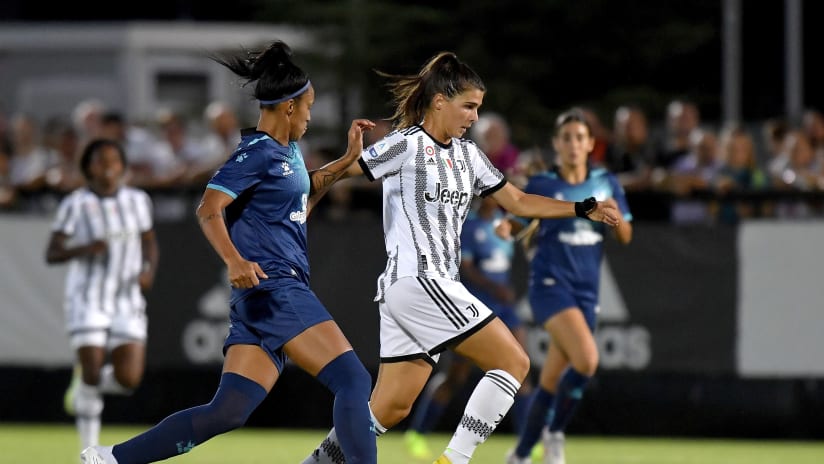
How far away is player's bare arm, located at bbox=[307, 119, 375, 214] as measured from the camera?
842 cm

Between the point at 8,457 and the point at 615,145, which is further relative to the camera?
the point at 615,145

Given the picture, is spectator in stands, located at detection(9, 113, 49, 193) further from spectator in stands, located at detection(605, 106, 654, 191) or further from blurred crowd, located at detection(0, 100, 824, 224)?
spectator in stands, located at detection(605, 106, 654, 191)

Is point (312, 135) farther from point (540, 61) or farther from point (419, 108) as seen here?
point (419, 108)

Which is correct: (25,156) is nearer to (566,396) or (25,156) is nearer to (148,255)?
(148,255)

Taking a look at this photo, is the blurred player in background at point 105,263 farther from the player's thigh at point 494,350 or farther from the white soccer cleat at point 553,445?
the player's thigh at point 494,350

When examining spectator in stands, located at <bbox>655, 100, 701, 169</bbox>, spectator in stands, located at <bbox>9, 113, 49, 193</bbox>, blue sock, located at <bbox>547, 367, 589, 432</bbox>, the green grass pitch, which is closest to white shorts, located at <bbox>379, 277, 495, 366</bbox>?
blue sock, located at <bbox>547, 367, 589, 432</bbox>

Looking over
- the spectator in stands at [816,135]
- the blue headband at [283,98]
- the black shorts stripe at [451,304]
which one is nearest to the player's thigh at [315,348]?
the black shorts stripe at [451,304]

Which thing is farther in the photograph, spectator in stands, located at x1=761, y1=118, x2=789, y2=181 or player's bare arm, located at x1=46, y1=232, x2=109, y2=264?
spectator in stands, located at x1=761, y1=118, x2=789, y2=181

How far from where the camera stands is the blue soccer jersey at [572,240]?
10.9 metres

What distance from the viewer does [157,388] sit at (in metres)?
14.7

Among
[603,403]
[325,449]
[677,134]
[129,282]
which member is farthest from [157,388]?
[325,449]

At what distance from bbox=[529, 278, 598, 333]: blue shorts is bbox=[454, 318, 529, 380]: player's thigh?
7.20ft

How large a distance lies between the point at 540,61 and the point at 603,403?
9.56 meters

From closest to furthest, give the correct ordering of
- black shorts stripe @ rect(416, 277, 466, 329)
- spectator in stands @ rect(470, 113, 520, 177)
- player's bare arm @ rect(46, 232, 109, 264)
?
black shorts stripe @ rect(416, 277, 466, 329), player's bare arm @ rect(46, 232, 109, 264), spectator in stands @ rect(470, 113, 520, 177)
